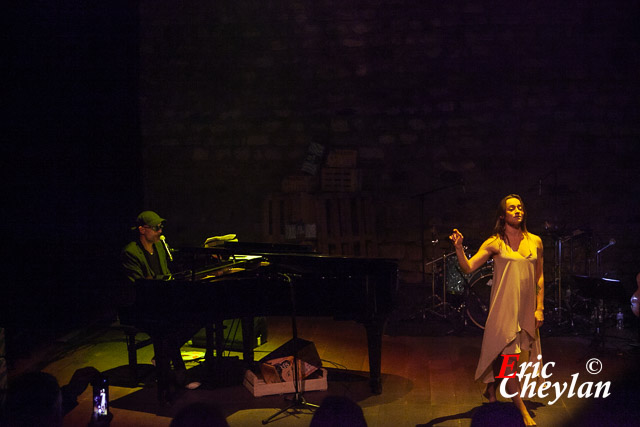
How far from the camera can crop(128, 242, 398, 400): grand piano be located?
5117 mm

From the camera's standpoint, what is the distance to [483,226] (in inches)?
367

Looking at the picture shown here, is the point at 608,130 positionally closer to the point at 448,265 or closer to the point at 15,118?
the point at 448,265

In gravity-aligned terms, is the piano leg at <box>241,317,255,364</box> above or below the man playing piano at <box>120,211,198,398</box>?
below

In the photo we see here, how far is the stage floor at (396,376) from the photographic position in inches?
197

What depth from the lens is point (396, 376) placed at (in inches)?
238

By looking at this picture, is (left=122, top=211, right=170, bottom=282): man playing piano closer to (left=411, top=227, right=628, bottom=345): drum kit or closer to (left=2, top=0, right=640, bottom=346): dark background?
(left=2, top=0, right=640, bottom=346): dark background

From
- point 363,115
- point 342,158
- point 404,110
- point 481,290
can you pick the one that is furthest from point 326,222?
point 481,290

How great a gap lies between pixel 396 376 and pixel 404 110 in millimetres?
4628

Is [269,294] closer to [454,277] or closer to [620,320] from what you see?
[454,277]

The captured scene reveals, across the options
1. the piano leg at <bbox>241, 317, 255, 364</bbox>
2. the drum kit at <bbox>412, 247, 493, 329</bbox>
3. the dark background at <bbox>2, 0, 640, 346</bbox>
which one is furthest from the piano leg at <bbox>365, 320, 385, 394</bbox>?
the dark background at <bbox>2, 0, 640, 346</bbox>

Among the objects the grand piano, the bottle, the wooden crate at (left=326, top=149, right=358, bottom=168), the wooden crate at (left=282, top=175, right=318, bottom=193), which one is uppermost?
the wooden crate at (left=326, top=149, right=358, bottom=168)

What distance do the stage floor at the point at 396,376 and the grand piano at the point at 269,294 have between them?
35 centimetres

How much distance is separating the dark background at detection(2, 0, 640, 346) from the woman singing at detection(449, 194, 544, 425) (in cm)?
360

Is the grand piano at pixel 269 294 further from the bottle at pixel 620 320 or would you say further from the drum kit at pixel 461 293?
the bottle at pixel 620 320
